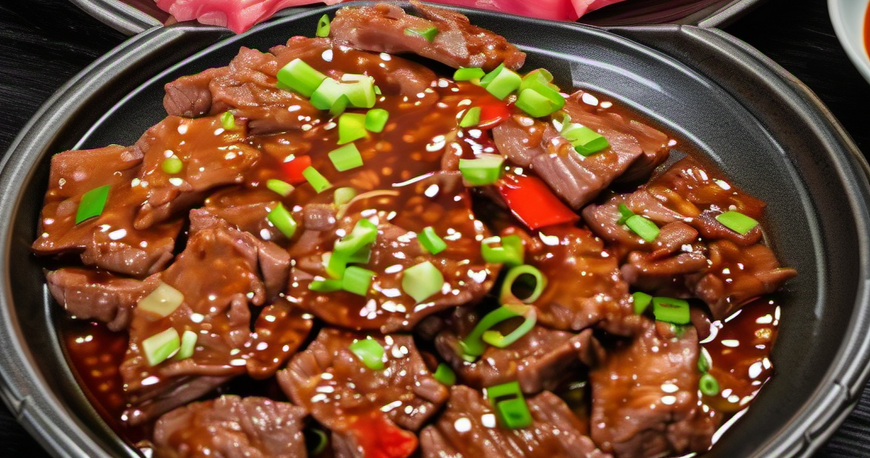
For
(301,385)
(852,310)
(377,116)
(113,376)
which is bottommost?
(113,376)

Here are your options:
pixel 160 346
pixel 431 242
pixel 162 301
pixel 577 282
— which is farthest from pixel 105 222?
pixel 577 282

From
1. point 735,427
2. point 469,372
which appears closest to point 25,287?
point 469,372

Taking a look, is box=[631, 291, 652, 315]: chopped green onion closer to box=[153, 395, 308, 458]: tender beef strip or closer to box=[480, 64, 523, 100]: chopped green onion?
box=[480, 64, 523, 100]: chopped green onion

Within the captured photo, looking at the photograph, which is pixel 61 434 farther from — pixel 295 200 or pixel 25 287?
pixel 295 200

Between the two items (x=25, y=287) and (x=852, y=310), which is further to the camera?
(x=25, y=287)

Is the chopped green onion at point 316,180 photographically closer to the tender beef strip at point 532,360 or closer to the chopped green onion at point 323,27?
the tender beef strip at point 532,360

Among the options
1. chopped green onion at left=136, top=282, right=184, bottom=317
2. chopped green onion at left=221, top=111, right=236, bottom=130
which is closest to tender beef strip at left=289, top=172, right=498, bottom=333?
chopped green onion at left=136, top=282, right=184, bottom=317
